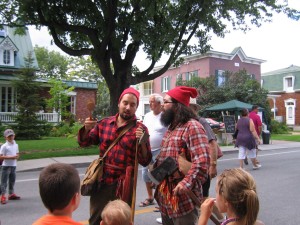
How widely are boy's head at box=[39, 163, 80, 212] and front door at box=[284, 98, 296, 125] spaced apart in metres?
43.1

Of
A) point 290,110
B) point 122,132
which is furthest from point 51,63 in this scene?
point 122,132

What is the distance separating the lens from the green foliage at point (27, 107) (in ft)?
67.3

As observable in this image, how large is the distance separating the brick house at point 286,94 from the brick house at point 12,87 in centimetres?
2324

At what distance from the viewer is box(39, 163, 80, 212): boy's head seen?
2.03 meters

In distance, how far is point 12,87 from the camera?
25.4 m

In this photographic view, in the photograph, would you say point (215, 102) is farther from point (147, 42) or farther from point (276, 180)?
point (276, 180)

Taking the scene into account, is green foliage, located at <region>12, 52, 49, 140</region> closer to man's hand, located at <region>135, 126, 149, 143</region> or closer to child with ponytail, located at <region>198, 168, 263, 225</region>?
man's hand, located at <region>135, 126, 149, 143</region>

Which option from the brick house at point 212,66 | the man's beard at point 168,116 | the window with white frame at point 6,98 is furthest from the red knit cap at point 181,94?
the brick house at point 212,66

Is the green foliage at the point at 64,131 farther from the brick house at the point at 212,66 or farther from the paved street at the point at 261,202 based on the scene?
the paved street at the point at 261,202

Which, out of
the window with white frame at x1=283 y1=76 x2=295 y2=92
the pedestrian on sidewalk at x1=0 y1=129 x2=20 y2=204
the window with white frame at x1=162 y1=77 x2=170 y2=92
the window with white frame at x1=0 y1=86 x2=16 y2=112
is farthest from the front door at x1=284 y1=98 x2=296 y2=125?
the pedestrian on sidewalk at x1=0 y1=129 x2=20 y2=204

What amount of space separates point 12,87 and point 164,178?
24.9 meters

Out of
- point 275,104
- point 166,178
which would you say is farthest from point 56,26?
point 275,104

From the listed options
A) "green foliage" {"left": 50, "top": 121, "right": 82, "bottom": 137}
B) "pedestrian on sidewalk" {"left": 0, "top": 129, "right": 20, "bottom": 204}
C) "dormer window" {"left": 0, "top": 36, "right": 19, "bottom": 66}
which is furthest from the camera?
"dormer window" {"left": 0, "top": 36, "right": 19, "bottom": 66}

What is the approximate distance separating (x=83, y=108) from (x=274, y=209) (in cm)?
2531
